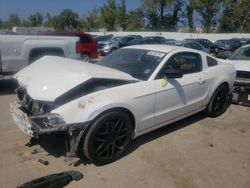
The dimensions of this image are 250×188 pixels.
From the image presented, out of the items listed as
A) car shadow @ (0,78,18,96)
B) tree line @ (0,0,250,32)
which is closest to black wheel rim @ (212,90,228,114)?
car shadow @ (0,78,18,96)

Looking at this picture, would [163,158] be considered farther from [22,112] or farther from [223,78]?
[223,78]

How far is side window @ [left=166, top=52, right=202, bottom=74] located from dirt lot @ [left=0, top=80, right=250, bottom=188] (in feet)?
3.77

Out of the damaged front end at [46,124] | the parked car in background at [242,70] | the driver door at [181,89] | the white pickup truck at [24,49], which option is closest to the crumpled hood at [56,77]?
the damaged front end at [46,124]

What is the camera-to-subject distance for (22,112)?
4070 millimetres

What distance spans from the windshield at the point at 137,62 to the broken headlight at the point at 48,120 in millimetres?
1521

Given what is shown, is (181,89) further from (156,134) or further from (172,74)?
(156,134)

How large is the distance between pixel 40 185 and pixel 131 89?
69.5 inches

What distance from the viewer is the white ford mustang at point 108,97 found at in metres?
3.74

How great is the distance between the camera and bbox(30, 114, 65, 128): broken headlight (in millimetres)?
3660

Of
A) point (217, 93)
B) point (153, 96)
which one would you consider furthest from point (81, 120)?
point (217, 93)

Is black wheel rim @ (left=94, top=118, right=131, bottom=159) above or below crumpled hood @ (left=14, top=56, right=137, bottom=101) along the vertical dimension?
below

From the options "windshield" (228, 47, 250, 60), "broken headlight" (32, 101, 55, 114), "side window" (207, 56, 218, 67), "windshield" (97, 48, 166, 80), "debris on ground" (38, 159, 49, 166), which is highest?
"windshield" (97, 48, 166, 80)

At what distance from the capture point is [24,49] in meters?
8.03

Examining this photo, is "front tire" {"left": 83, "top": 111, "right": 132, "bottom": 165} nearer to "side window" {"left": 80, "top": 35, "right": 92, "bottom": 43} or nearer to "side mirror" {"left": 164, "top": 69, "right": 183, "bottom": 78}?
"side mirror" {"left": 164, "top": 69, "right": 183, "bottom": 78}
